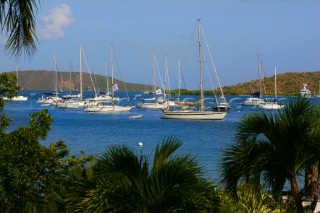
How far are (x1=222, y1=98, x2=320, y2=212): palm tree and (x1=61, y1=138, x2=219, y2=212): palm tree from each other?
7.38 ft

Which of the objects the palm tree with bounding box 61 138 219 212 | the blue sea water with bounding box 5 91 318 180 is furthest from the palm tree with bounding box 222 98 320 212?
the blue sea water with bounding box 5 91 318 180

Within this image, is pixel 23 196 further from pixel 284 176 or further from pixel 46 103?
pixel 46 103

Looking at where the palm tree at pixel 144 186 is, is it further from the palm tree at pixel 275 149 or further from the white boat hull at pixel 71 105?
the white boat hull at pixel 71 105

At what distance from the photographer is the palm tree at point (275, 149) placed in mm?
9836

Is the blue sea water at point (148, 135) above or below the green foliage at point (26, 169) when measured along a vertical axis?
below

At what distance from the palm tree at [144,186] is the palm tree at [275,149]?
225 cm

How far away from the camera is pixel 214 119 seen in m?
72.5

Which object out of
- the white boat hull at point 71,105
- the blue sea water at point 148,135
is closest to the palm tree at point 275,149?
the blue sea water at point 148,135

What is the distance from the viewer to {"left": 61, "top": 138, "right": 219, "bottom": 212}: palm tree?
7.62 metres

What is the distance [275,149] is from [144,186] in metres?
2.97

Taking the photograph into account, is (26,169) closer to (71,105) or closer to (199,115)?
(199,115)

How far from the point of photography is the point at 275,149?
32.7 feet

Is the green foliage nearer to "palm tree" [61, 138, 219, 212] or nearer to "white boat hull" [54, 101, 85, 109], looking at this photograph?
"palm tree" [61, 138, 219, 212]

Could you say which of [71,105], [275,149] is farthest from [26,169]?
[71,105]
